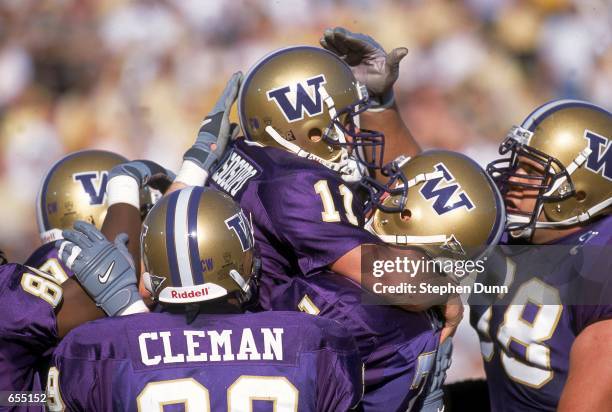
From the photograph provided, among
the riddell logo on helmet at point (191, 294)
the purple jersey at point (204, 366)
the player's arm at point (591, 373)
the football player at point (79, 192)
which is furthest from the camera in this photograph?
the football player at point (79, 192)

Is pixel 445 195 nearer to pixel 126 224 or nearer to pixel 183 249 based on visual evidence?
pixel 183 249

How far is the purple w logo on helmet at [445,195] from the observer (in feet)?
9.15

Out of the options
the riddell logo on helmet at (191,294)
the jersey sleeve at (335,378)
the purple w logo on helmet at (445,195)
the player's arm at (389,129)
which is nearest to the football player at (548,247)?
the purple w logo on helmet at (445,195)

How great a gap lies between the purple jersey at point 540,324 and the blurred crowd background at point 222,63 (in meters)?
2.79

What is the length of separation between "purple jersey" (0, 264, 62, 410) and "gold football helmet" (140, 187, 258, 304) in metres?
0.31

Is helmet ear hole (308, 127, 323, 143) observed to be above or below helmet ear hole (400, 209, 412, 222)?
above

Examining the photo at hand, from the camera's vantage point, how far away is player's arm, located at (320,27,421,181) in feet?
11.1

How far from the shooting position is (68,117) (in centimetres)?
580

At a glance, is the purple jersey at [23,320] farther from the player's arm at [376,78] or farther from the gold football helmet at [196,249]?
the player's arm at [376,78]

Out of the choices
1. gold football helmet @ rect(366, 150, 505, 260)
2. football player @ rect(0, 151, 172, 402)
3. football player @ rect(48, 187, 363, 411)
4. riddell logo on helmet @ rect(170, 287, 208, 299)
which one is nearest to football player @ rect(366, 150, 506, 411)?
gold football helmet @ rect(366, 150, 505, 260)

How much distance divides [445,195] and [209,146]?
0.88m

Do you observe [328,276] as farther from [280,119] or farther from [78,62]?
[78,62]

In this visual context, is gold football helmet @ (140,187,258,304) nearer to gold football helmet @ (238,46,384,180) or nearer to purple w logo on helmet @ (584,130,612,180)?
gold football helmet @ (238,46,384,180)

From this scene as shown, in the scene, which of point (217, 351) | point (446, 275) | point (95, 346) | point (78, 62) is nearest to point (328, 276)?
point (446, 275)
